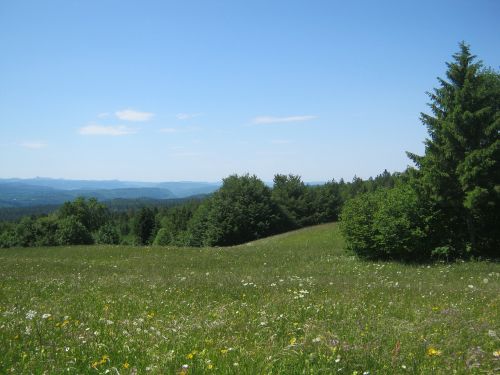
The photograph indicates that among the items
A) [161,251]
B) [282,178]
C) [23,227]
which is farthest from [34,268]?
[282,178]

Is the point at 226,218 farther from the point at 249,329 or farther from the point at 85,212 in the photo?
the point at 249,329

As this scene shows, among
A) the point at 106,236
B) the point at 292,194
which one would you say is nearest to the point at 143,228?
the point at 106,236

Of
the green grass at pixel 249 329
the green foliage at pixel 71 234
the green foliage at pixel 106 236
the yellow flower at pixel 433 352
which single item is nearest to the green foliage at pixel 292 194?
the green foliage at pixel 106 236

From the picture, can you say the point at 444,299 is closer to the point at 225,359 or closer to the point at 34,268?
the point at 225,359

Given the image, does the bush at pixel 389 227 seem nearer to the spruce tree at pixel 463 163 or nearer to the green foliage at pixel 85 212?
the spruce tree at pixel 463 163

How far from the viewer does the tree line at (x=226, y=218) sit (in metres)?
80.3

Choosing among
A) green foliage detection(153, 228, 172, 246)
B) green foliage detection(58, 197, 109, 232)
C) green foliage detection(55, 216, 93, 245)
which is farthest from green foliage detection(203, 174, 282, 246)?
green foliage detection(58, 197, 109, 232)

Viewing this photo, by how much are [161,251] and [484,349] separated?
29.8 meters

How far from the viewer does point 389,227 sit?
22812mm

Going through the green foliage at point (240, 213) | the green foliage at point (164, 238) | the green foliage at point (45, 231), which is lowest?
the green foliage at point (164, 238)

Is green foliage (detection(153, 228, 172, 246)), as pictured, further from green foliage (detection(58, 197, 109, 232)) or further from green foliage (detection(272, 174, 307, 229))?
green foliage (detection(272, 174, 307, 229))

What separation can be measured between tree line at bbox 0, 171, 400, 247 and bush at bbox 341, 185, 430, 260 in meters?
53.1

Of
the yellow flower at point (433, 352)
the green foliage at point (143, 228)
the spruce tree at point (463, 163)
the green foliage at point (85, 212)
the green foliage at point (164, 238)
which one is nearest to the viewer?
the yellow flower at point (433, 352)

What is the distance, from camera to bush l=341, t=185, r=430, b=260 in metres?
22.7
